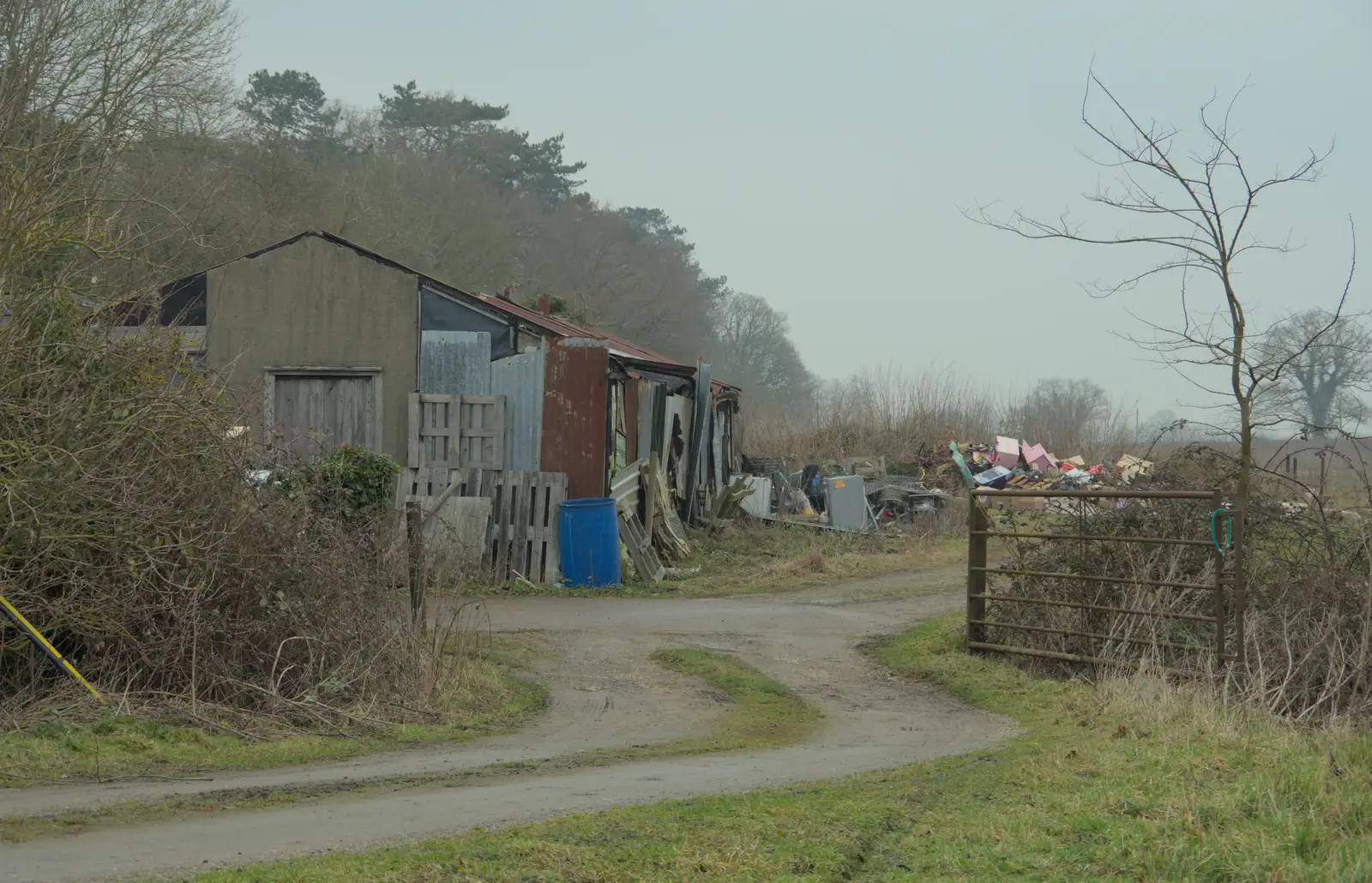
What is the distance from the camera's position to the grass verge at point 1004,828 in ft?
17.6

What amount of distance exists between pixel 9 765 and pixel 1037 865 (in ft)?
A: 18.4

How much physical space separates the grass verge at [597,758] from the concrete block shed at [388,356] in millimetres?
6385

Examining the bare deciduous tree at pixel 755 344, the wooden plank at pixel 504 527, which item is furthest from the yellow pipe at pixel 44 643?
the bare deciduous tree at pixel 755 344

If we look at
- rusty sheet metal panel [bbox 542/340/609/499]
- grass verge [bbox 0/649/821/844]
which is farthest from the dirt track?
rusty sheet metal panel [bbox 542/340/609/499]

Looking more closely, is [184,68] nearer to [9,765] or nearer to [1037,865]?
[9,765]

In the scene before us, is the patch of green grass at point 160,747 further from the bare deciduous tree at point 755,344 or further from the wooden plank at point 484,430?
the bare deciduous tree at point 755,344

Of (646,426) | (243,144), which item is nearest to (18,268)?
(646,426)

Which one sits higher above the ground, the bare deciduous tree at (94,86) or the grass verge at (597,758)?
the bare deciduous tree at (94,86)

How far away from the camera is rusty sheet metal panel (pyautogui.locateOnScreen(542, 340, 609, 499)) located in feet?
60.6

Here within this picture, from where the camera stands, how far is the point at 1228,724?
28.4 feet

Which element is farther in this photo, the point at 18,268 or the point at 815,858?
the point at 18,268

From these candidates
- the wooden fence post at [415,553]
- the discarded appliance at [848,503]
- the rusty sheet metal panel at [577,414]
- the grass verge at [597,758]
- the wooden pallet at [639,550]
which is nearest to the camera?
the grass verge at [597,758]

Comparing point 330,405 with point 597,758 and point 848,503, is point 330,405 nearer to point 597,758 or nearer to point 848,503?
point 848,503

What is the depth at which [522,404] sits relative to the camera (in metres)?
18.7
